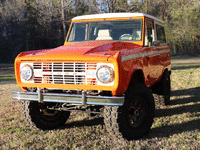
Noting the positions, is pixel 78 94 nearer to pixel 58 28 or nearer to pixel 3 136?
pixel 3 136

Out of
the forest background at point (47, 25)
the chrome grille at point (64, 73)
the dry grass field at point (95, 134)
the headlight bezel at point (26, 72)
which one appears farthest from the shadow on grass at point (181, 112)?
the forest background at point (47, 25)

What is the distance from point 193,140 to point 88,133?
1815mm

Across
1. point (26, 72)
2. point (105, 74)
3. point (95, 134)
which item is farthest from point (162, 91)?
point (26, 72)

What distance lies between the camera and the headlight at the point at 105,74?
3.67 metres

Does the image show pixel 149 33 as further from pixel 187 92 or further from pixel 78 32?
pixel 187 92

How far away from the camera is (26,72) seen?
166 inches

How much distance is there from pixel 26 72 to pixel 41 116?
1.02 m

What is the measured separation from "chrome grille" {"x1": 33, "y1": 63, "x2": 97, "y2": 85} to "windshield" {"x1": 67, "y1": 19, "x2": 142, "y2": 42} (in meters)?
1.57

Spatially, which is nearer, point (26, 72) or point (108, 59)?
point (108, 59)

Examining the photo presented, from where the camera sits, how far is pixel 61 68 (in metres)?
3.98

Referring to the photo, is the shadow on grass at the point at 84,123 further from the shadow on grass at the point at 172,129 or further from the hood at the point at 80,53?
the hood at the point at 80,53

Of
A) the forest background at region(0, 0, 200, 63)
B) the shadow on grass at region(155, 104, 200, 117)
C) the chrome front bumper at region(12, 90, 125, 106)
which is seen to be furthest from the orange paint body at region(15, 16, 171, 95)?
the forest background at region(0, 0, 200, 63)

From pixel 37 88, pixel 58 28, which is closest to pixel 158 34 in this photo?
pixel 37 88

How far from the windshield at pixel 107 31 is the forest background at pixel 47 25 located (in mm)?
25795
